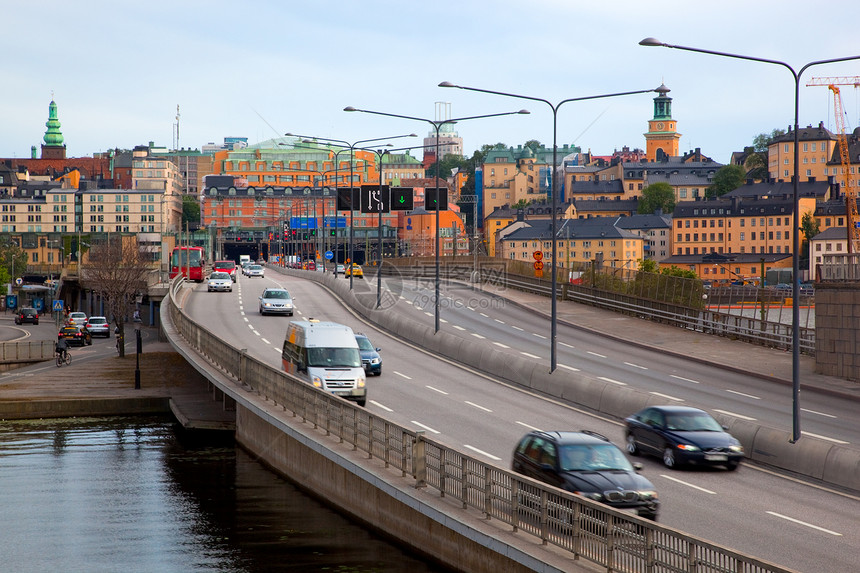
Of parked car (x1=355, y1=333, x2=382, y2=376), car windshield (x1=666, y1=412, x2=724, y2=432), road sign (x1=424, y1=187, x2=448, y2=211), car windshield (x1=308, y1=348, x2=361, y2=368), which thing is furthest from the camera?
road sign (x1=424, y1=187, x2=448, y2=211)

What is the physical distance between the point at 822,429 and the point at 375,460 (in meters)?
13.2

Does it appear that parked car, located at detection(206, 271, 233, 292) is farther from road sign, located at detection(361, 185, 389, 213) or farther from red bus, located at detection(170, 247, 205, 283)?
road sign, located at detection(361, 185, 389, 213)

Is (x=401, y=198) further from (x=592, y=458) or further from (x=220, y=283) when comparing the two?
(x=592, y=458)

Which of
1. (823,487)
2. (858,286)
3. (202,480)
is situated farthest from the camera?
(858,286)

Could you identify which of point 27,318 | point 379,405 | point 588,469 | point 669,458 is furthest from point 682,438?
point 27,318

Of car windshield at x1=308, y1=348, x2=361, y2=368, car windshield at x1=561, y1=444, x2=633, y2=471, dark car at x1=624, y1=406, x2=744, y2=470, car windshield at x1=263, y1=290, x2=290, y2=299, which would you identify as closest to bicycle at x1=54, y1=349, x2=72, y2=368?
car windshield at x1=263, y1=290, x2=290, y2=299

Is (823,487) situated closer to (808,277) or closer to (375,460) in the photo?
(375,460)

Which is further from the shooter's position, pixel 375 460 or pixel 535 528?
→ pixel 375 460

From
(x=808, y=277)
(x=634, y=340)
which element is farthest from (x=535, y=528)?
(x=808, y=277)

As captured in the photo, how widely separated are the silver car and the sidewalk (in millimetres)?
14505

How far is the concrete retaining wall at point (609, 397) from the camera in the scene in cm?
2264

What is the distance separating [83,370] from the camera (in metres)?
58.8

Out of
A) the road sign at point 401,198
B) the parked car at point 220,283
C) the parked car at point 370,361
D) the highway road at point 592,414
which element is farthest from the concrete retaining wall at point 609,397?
the parked car at point 220,283

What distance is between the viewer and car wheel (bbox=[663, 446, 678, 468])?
2358cm
